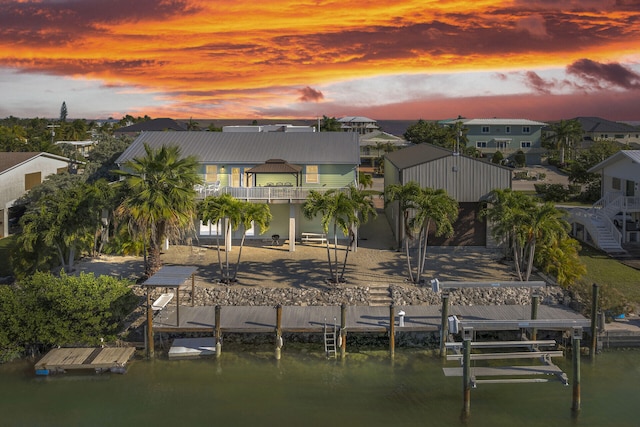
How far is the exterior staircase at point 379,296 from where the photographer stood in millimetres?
27766

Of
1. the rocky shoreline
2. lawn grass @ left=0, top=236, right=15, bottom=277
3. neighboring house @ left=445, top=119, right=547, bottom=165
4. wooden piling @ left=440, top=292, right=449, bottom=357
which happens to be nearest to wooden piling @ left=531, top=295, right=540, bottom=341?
the rocky shoreline

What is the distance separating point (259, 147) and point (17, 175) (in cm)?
1784

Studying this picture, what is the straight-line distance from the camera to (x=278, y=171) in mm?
37312

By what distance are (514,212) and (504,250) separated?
5.68m

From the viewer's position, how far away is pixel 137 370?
23.6m

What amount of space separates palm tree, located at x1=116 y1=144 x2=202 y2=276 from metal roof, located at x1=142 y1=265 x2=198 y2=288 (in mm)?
2440

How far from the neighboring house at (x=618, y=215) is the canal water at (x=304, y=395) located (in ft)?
44.9

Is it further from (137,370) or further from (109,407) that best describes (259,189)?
(109,407)

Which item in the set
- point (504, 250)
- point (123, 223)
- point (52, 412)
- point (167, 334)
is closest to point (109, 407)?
point (52, 412)

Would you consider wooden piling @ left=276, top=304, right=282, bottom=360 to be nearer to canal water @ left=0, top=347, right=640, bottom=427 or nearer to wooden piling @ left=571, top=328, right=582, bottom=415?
canal water @ left=0, top=347, right=640, bottom=427

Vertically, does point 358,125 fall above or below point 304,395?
above

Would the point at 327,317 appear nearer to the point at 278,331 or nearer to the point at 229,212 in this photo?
the point at 278,331

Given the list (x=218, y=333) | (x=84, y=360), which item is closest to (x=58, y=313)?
(x=84, y=360)

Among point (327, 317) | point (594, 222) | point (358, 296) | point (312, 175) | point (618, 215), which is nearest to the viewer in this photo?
point (327, 317)
